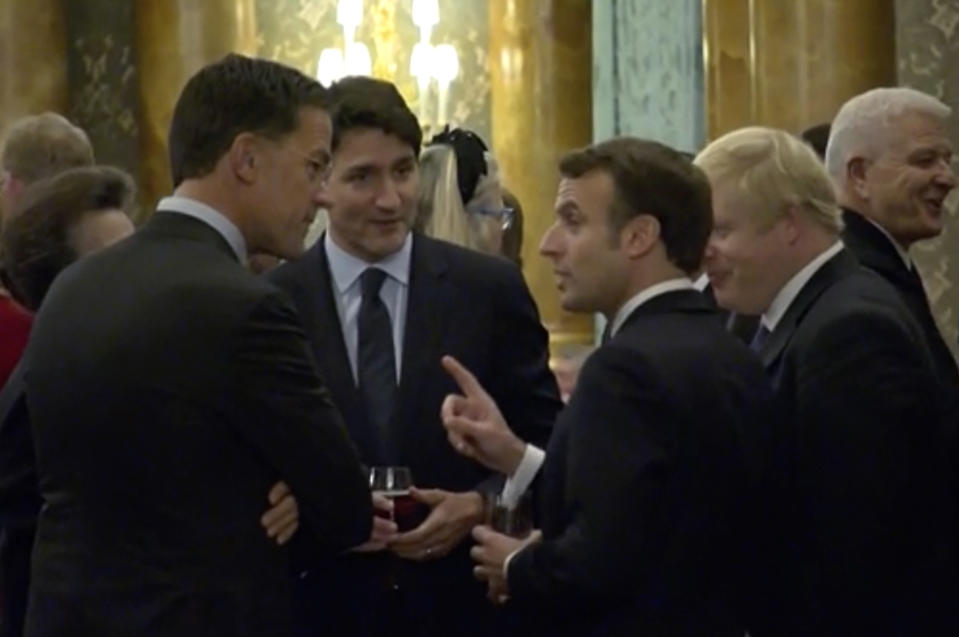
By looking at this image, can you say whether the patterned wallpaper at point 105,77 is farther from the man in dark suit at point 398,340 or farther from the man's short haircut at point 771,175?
the man's short haircut at point 771,175

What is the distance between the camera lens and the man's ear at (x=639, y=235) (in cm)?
303

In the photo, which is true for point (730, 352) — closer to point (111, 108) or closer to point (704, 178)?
point (704, 178)

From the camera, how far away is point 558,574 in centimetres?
288

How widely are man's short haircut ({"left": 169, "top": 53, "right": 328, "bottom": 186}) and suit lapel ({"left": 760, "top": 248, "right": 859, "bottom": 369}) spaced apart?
904mm

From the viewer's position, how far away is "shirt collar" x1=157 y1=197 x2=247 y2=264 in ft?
9.58

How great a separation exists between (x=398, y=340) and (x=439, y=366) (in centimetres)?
9

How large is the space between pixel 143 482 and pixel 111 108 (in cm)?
632

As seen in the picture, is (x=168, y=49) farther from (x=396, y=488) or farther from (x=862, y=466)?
(x=862, y=466)

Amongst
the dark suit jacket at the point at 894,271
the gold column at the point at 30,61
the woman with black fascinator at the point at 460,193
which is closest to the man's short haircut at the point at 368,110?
the woman with black fascinator at the point at 460,193

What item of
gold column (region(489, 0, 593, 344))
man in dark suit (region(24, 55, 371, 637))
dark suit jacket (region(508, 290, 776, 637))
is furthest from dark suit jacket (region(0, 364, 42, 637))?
gold column (region(489, 0, 593, 344))

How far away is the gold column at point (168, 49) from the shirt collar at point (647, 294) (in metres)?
5.51

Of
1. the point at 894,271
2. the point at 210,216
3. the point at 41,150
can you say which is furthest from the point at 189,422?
the point at 41,150

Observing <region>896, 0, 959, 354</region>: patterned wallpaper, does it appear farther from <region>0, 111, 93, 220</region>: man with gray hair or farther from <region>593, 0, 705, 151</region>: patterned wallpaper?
<region>0, 111, 93, 220</region>: man with gray hair

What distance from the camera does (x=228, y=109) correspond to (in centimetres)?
291
